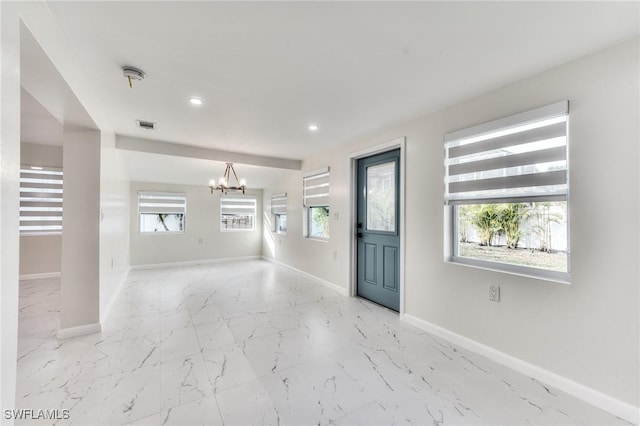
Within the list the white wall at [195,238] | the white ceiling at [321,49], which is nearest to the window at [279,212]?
the white wall at [195,238]

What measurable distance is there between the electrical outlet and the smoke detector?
3.37 m

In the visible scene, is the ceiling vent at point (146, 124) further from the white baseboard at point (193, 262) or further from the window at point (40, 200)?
the white baseboard at point (193, 262)

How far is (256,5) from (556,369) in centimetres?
310

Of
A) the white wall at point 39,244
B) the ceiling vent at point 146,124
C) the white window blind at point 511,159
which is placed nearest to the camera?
the white window blind at point 511,159

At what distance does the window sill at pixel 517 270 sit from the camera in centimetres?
206

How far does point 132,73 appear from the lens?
6.81 feet

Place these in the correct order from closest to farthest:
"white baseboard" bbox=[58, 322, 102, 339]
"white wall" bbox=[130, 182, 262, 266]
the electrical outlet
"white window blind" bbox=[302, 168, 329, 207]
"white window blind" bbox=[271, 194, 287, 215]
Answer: the electrical outlet → "white baseboard" bbox=[58, 322, 102, 339] → "white window blind" bbox=[302, 168, 329, 207] → "white wall" bbox=[130, 182, 262, 266] → "white window blind" bbox=[271, 194, 287, 215]

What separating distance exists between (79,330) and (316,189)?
3.65 m

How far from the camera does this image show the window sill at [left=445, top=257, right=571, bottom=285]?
206 centimetres

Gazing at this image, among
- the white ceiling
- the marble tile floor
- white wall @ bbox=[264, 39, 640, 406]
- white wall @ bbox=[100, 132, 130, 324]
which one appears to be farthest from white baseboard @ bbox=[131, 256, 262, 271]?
white wall @ bbox=[264, 39, 640, 406]

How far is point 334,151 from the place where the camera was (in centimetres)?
446

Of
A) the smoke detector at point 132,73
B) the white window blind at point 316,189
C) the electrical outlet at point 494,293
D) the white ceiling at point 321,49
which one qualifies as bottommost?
the electrical outlet at point 494,293

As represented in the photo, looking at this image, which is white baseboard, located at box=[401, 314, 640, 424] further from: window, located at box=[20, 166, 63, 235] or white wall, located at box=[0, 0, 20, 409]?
window, located at box=[20, 166, 63, 235]

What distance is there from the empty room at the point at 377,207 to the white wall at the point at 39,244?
64.9 inches
